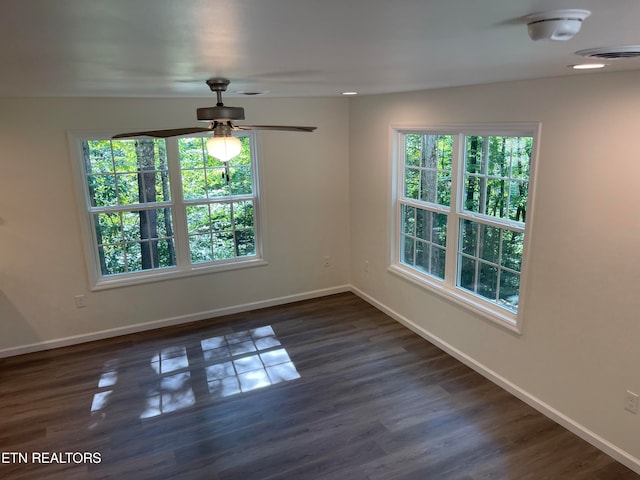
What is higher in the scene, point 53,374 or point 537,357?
point 537,357

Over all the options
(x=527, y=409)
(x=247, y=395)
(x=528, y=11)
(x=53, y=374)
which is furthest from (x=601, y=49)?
(x=53, y=374)

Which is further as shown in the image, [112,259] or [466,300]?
[112,259]

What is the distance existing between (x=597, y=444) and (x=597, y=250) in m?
1.28

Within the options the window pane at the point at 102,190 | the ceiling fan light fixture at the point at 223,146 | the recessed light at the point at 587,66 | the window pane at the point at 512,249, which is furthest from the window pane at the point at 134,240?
the recessed light at the point at 587,66

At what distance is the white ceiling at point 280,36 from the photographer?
93cm

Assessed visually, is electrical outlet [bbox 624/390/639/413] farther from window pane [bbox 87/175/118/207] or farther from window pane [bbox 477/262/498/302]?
window pane [bbox 87/175/118/207]

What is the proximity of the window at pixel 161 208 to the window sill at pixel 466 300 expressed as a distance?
169cm

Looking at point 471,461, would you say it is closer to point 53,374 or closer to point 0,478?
point 0,478

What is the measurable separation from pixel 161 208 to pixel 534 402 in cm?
378

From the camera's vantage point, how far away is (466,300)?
12.9 feet

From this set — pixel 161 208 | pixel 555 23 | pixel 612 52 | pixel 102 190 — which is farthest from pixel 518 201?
pixel 102 190

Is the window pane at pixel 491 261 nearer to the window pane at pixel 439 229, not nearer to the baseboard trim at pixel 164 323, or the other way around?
the window pane at pixel 439 229

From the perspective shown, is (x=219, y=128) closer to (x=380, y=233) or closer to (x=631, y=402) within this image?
(x=380, y=233)

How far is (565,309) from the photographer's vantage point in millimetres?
3066
